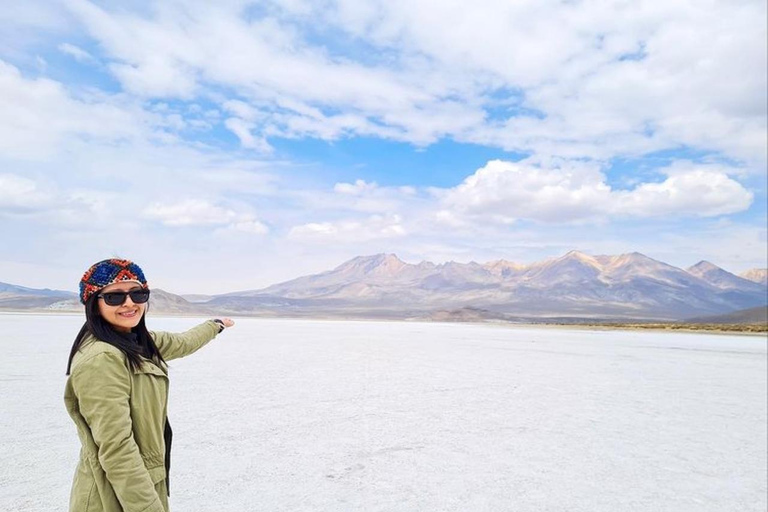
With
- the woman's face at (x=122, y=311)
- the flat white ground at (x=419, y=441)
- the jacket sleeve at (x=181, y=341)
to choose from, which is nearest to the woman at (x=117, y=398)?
the woman's face at (x=122, y=311)

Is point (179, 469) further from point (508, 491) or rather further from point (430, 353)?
point (430, 353)

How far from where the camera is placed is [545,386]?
11.0 metres

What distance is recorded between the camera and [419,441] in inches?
253

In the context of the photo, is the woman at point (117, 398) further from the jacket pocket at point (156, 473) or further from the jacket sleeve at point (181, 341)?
the jacket sleeve at point (181, 341)

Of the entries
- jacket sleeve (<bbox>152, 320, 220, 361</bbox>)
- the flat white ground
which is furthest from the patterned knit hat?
the flat white ground

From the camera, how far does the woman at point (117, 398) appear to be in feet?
6.29

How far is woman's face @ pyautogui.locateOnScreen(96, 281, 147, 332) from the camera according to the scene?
85.8 inches

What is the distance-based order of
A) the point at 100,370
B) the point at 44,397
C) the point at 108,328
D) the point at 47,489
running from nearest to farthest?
1. the point at 100,370
2. the point at 108,328
3. the point at 47,489
4. the point at 44,397

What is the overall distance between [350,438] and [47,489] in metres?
3.18

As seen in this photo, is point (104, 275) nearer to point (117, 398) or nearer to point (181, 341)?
point (117, 398)

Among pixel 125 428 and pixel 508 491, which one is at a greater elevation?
pixel 125 428

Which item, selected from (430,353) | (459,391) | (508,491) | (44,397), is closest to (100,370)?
(508,491)

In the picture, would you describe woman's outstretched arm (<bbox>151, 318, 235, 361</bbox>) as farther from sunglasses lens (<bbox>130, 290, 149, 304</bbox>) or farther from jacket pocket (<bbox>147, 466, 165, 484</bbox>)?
jacket pocket (<bbox>147, 466, 165, 484</bbox>)

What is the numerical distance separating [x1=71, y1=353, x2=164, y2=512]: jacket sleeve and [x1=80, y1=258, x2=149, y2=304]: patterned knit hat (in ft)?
1.17
